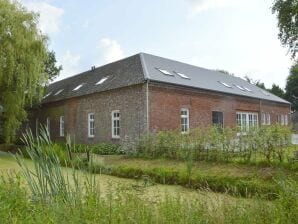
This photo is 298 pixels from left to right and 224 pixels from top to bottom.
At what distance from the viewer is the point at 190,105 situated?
2208 cm

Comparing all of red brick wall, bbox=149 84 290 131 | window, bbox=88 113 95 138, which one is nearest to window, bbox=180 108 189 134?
red brick wall, bbox=149 84 290 131

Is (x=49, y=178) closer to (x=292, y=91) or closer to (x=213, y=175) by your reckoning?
(x=213, y=175)

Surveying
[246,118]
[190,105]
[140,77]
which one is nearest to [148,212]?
[140,77]

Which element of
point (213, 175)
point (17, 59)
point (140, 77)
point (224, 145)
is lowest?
point (213, 175)

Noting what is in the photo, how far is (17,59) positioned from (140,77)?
23.1ft

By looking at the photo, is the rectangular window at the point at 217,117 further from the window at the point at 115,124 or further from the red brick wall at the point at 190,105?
the window at the point at 115,124

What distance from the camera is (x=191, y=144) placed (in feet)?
47.4

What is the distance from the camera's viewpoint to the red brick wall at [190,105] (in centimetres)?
1988

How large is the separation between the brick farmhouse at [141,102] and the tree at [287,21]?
844 cm

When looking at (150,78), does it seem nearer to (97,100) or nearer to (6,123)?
(97,100)

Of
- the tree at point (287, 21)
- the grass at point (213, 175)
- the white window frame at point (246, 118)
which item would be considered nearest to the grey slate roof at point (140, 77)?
the white window frame at point (246, 118)

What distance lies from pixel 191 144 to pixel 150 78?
20.2 feet

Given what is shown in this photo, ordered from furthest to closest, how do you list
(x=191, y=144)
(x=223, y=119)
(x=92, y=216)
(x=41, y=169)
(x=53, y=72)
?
(x=53, y=72) → (x=223, y=119) → (x=191, y=144) → (x=41, y=169) → (x=92, y=216)

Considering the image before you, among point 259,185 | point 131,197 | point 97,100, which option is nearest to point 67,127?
point 97,100
